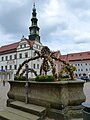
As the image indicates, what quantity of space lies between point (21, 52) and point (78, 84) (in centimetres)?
3520

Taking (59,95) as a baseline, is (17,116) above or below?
below

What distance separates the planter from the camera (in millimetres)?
4734

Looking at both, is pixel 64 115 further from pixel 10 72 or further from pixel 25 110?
pixel 10 72

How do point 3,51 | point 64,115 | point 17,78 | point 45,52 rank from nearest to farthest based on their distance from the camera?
point 64,115 < point 45,52 < point 17,78 < point 3,51

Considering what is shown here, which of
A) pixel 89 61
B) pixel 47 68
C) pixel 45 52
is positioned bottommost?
pixel 47 68

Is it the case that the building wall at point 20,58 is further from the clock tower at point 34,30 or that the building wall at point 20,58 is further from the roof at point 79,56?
the roof at point 79,56

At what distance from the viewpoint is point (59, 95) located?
474 centimetres

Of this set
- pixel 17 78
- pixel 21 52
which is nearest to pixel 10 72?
pixel 21 52

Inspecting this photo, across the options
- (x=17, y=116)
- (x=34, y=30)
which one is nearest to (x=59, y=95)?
(x=17, y=116)

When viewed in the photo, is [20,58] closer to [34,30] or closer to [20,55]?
[20,55]

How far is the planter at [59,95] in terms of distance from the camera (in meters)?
4.73

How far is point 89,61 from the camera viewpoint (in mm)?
64500

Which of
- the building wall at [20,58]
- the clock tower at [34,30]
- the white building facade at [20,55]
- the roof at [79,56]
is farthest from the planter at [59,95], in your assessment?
the roof at [79,56]

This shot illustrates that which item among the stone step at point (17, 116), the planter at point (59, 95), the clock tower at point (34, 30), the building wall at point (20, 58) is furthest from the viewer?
the clock tower at point (34, 30)
